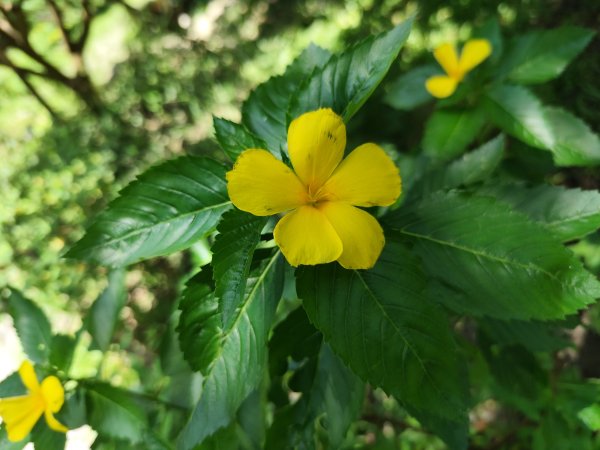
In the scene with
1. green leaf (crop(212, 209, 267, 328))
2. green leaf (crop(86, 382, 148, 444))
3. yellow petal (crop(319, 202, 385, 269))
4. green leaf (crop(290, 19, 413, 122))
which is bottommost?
green leaf (crop(86, 382, 148, 444))

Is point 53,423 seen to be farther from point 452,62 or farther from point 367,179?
point 452,62

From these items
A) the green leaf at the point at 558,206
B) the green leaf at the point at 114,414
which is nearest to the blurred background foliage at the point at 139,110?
the green leaf at the point at 558,206

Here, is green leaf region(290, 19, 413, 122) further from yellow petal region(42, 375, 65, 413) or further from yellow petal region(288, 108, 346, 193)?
yellow petal region(42, 375, 65, 413)

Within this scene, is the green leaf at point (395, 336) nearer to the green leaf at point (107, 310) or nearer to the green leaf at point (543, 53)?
the green leaf at point (107, 310)

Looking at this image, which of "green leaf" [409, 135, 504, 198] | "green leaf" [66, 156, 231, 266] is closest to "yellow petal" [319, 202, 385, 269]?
"green leaf" [66, 156, 231, 266]

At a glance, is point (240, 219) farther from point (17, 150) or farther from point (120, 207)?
point (17, 150)

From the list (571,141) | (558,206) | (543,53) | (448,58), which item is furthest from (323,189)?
(543,53)

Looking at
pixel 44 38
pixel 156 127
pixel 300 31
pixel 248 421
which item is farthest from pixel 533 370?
pixel 44 38
